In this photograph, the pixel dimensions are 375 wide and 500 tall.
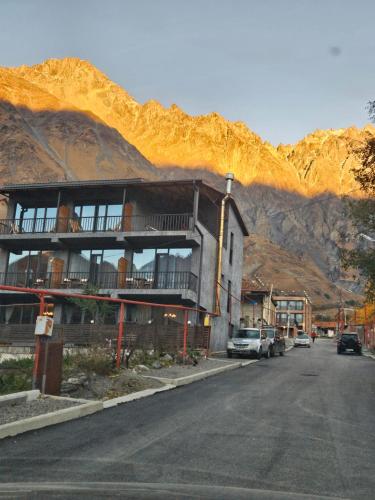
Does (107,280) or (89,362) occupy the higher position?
(107,280)

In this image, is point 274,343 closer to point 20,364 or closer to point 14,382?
point 20,364

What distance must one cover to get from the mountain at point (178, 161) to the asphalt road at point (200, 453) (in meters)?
86.9

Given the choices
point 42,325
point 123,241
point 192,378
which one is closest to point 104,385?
point 42,325

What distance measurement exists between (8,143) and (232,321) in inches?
2975

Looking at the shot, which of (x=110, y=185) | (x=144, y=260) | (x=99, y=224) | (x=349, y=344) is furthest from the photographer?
(x=349, y=344)

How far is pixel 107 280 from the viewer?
30797 millimetres

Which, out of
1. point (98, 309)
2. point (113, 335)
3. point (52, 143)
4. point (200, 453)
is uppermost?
point (52, 143)

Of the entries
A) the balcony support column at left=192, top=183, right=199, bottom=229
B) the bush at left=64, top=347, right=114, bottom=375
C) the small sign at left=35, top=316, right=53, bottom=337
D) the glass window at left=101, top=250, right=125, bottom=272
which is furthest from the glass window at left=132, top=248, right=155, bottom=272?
the small sign at left=35, top=316, right=53, bottom=337

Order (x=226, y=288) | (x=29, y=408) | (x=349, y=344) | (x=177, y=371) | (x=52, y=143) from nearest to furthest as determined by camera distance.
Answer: (x=29, y=408) < (x=177, y=371) < (x=226, y=288) < (x=349, y=344) < (x=52, y=143)

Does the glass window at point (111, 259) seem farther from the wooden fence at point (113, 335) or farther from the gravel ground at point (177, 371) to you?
the gravel ground at point (177, 371)

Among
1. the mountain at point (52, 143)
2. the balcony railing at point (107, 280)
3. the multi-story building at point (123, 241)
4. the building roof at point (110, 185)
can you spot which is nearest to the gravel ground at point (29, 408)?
the multi-story building at point (123, 241)

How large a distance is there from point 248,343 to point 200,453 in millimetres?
20220

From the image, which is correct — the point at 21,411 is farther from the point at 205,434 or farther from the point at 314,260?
the point at 314,260

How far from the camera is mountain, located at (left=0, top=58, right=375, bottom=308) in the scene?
108 meters
